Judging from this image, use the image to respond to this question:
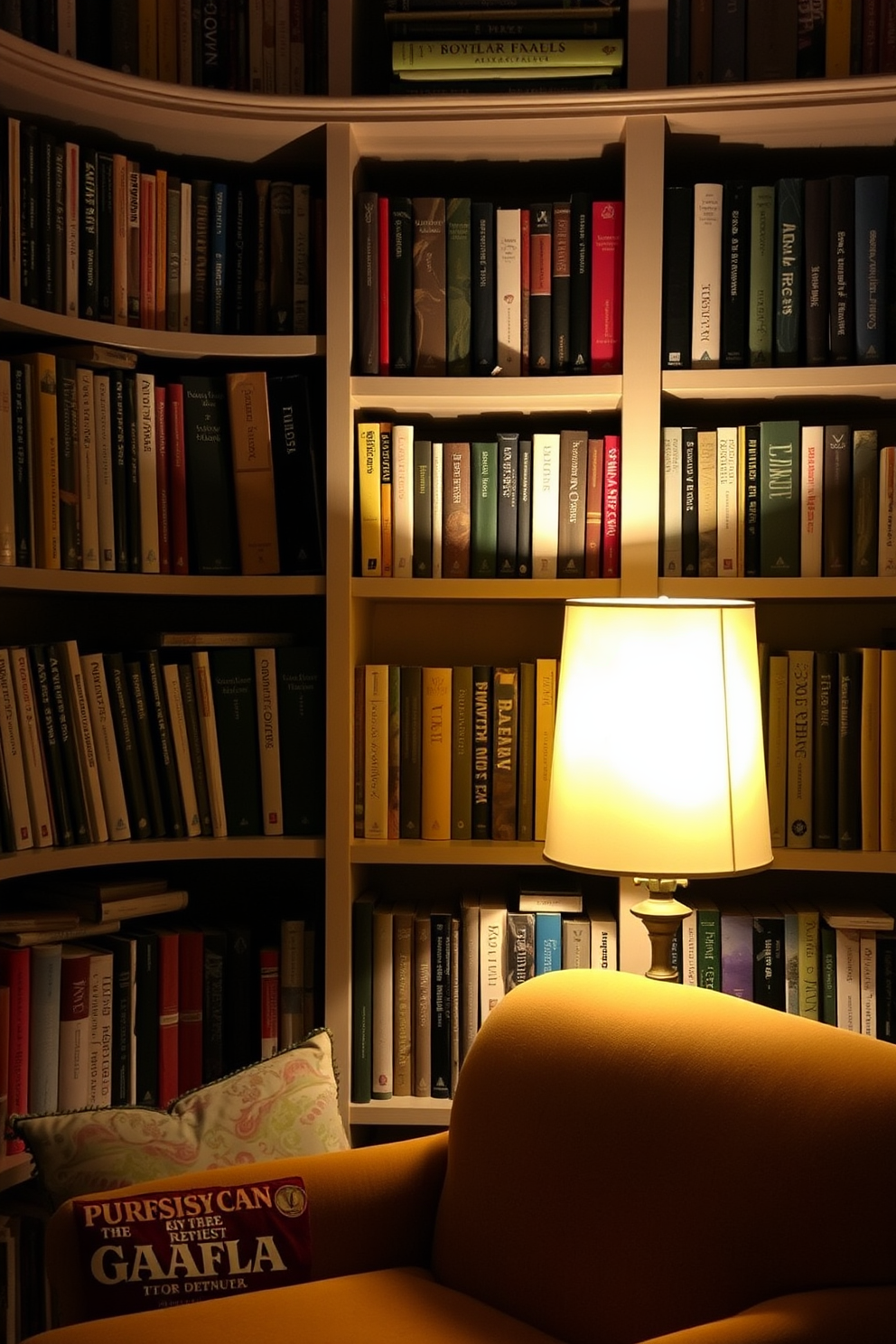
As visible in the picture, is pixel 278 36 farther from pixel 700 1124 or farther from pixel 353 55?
pixel 700 1124

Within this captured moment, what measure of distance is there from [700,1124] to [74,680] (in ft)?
3.87

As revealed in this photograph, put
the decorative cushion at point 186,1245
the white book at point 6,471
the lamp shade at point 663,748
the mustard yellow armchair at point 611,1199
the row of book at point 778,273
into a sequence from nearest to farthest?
the mustard yellow armchair at point 611,1199, the decorative cushion at point 186,1245, the lamp shade at point 663,748, the white book at point 6,471, the row of book at point 778,273

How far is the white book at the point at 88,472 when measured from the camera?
6.43 ft

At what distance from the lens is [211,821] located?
2072mm

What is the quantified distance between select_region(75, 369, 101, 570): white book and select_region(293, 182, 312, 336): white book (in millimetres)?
366

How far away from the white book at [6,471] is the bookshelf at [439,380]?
54 mm

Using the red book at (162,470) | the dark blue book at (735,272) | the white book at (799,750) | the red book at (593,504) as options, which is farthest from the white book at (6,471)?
the white book at (799,750)

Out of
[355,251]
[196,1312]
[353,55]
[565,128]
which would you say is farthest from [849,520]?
[196,1312]

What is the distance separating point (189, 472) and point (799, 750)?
1120 millimetres

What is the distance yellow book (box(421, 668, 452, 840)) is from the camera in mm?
2049

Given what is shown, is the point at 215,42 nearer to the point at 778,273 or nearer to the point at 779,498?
the point at 778,273

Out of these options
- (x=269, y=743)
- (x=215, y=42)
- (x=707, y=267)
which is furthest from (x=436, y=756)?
(x=215, y=42)

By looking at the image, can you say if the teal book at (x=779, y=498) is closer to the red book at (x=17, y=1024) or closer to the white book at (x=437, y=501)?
the white book at (x=437, y=501)

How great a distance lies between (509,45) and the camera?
1.96 m
